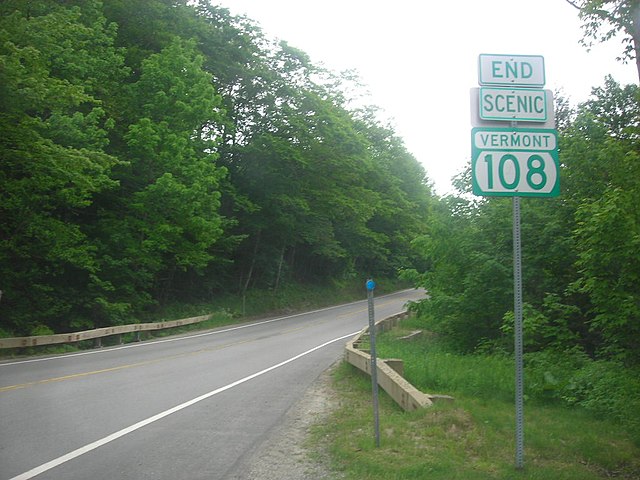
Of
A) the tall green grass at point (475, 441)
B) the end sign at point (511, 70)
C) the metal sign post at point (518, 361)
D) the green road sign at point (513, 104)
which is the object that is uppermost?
the end sign at point (511, 70)

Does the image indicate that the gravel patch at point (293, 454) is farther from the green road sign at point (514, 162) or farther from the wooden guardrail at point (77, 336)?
the wooden guardrail at point (77, 336)

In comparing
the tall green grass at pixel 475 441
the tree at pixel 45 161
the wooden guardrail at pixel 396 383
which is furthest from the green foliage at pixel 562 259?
the tree at pixel 45 161

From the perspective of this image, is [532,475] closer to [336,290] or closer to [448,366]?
[448,366]

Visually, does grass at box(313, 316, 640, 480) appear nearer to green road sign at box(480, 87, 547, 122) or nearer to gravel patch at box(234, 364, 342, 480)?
gravel patch at box(234, 364, 342, 480)

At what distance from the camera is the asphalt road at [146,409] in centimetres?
642

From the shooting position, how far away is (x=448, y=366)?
37.3 feet

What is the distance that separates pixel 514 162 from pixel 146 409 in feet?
21.2

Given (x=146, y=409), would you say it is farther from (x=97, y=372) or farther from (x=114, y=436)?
(x=97, y=372)


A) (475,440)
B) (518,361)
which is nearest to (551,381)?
(475,440)

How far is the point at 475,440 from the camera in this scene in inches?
262

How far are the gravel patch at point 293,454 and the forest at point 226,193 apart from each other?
4.60 meters

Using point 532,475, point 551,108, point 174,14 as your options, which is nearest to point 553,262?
point 551,108

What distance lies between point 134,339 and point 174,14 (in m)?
17.1

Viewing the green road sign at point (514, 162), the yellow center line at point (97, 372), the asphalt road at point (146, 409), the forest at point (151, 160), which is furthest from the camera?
the forest at point (151, 160)
